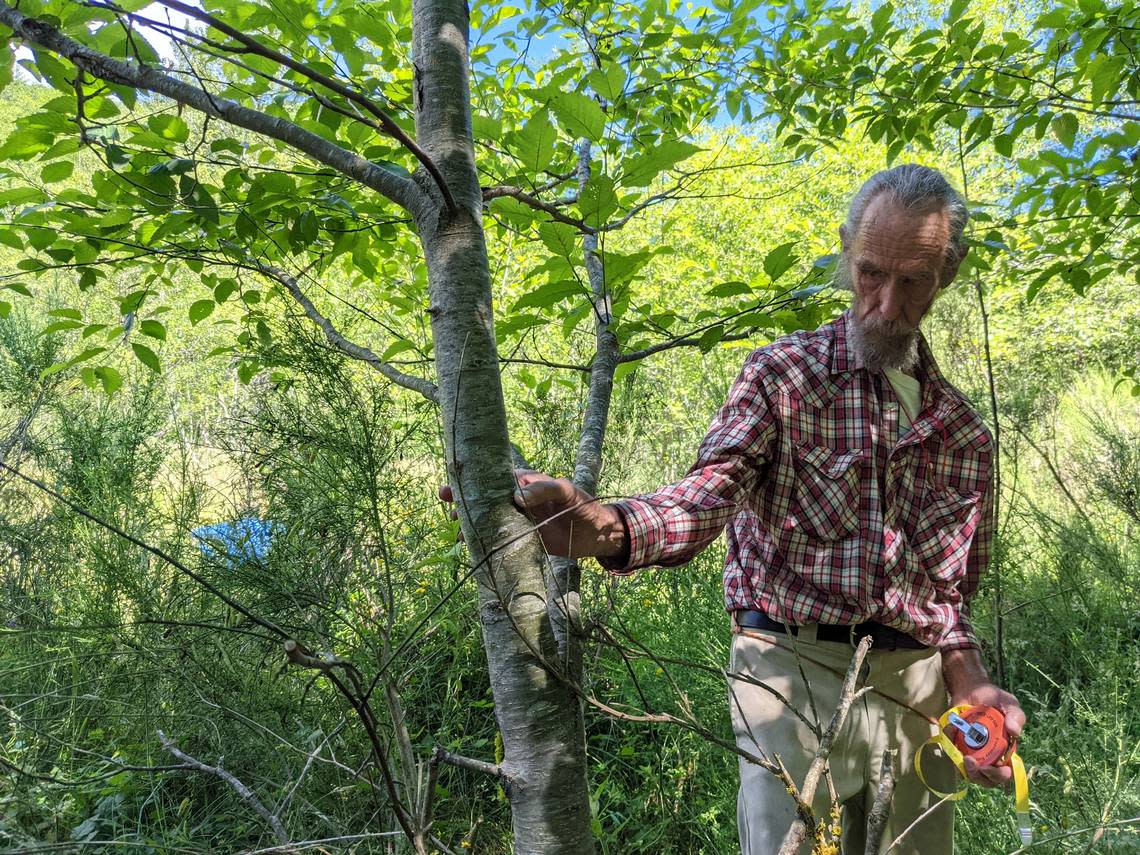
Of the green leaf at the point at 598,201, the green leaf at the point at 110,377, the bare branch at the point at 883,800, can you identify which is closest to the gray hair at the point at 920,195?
the green leaf at the point at 598,201

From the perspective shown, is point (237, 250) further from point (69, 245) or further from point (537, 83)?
point (537, 83)

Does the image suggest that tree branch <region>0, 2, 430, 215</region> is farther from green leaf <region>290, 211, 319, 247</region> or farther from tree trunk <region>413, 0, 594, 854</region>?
green leaf <region>290, 211, 319, 247</region>

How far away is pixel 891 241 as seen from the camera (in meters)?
1.83

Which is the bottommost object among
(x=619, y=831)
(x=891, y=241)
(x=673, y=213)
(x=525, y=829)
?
(x=619, y=831)

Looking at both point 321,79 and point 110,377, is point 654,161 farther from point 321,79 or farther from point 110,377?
point 110,377

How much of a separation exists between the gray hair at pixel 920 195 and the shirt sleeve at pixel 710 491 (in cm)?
51

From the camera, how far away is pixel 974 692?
182cm

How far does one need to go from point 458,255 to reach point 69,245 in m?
1.34

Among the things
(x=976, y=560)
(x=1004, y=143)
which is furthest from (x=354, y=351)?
(x=1004, y=143)

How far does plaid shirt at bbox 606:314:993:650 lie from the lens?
1.69 m

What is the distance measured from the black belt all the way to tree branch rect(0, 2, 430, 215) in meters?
1.22

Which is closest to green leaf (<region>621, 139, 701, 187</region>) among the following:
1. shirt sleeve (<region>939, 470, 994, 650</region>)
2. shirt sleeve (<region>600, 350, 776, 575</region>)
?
shirt sleeve (<region>600, 350, 776, 575</region>)

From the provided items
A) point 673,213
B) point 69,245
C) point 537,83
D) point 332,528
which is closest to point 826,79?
point 537,83

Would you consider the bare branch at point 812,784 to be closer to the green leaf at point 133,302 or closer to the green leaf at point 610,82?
the green leaf at point 610,82
